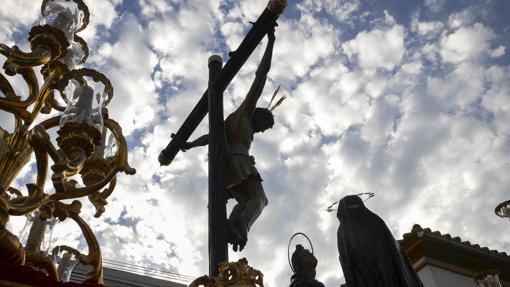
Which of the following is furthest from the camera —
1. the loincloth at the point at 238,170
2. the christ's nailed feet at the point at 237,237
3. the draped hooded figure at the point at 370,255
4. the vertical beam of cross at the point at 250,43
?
the vertical beam of cross at the point at 250,43

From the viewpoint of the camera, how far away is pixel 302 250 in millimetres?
3346

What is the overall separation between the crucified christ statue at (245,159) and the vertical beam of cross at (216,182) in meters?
0.12

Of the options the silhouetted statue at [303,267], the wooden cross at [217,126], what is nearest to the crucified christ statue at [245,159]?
the wooden cross at [217,126]

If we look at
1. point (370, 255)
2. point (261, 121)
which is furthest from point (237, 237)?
point (261, 121)

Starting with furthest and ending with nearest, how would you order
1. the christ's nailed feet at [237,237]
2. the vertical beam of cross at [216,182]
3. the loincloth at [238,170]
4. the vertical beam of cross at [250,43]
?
1. the vertical beam of cross at [250,43]
2. the loincloth at [238,170]
3. the christ's nailed feet at [237,237]
4. the vertical beam of cross at [216,182]

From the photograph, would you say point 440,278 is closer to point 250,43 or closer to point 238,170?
point 250,43

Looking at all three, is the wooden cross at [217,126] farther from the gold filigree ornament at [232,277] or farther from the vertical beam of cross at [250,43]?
the gold filigree ornament at [232,277]

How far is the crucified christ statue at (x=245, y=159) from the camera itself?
336 centimetres

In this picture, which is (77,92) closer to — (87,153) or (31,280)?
(87,153)

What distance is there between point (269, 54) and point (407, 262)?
1.96 m

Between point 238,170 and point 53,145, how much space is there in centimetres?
123

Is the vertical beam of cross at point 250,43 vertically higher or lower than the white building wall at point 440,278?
lower

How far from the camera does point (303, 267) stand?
326cm

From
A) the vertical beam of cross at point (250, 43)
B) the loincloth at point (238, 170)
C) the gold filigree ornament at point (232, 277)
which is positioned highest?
the vertical beam of cross at point (250, 43)
